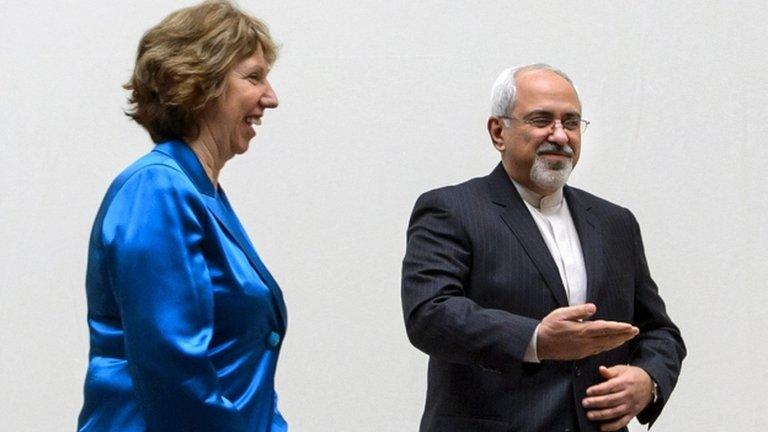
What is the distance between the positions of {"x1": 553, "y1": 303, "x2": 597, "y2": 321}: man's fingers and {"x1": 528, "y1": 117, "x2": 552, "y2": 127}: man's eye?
1.70ft

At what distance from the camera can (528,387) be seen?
268cm

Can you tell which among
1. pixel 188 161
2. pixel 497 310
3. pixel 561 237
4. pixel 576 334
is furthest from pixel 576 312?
pixel 188 161

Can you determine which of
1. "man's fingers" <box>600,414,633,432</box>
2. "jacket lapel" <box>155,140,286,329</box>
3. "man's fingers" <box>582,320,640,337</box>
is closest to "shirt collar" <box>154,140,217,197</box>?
"jacket lapel" <box>155,140,286,329</box>

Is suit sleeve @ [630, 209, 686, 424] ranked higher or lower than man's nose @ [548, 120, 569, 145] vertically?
lower

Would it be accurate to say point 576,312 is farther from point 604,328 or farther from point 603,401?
point 603,401

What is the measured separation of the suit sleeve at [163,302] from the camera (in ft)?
6.44

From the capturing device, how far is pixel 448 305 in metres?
2.60

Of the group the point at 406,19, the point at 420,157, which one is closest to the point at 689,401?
the point at 420,157

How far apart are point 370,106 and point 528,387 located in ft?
4.98

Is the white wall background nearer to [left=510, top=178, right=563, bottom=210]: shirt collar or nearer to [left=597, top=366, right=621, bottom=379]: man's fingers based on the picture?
[left=510, top=178, right=563, bottom=210]: shirt collar

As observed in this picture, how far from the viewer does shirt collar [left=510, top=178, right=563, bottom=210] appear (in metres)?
2.88

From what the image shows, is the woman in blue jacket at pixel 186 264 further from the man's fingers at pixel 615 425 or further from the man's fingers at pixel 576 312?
the man's fingers at pixel 615 425

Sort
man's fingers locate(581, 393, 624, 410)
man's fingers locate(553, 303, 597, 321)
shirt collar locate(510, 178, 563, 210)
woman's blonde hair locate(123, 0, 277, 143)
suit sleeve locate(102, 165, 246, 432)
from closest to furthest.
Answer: suit sleeve locate(102, 165, 246, 432), woman's blonde hair locate(123, 0, 277, 143), man's fingers locate(553, 303, 597, 321), man's fingers locate(581, 393, 624, 410), shirt collar locate(510, 178, 563, 210)

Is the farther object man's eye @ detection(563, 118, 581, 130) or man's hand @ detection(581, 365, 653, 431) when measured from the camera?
A: man's eye @ detection(563, 118, 581, 130)
